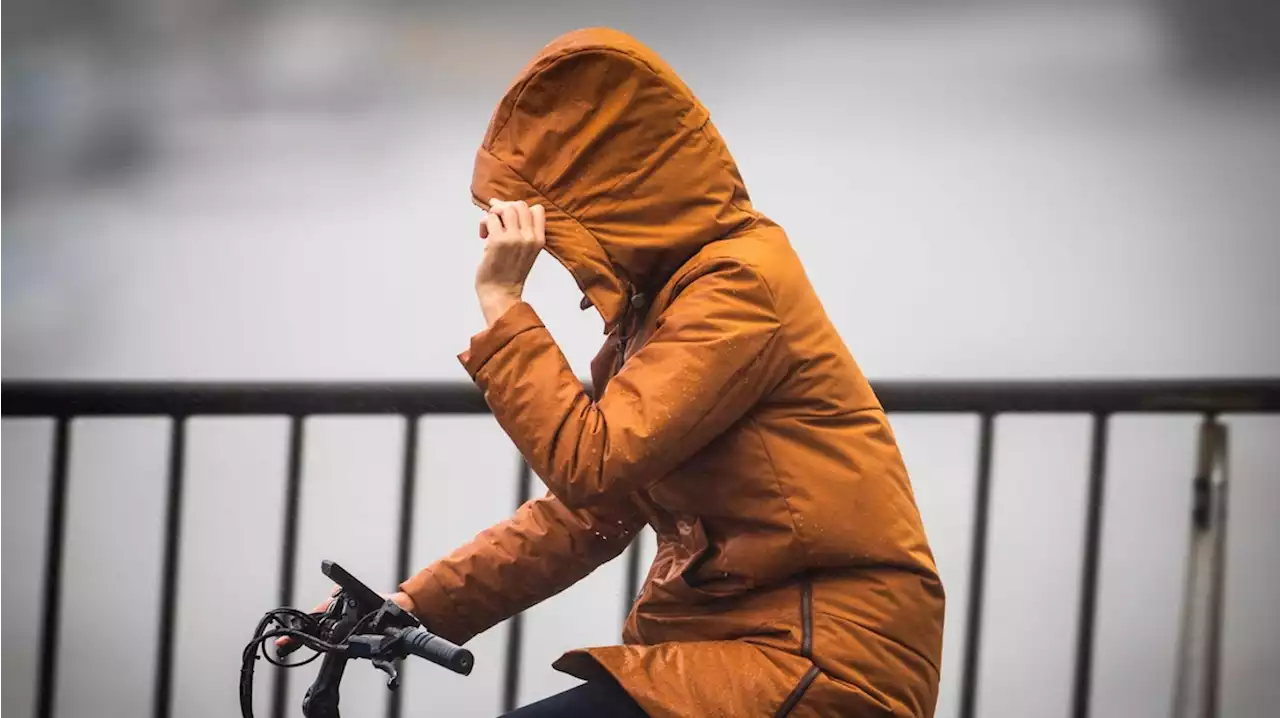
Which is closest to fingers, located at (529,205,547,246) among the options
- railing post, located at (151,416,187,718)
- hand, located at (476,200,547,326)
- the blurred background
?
hand, located at (476,200,547,326)

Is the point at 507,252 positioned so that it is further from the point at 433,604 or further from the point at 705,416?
the point at 433,604

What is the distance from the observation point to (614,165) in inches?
67.3

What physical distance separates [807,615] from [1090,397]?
4.42ft

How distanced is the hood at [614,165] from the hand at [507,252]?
0.04 m

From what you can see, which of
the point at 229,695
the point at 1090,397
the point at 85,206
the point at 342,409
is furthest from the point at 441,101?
the point at 1090,397

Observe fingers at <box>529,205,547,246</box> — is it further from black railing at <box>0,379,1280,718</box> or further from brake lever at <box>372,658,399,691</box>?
black railing at <box>0,379,1280,718</box>

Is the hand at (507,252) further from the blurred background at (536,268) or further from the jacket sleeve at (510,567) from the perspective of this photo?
A: the blurred background at (536,268)

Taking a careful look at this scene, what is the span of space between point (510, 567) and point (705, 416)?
1.76 feet

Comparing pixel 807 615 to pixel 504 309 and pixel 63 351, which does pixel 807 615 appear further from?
pixel 63 351

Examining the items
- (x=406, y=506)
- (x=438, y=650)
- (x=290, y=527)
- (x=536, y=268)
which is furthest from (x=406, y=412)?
(x=536, y=268)

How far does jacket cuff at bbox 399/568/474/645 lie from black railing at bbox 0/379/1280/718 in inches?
27.0

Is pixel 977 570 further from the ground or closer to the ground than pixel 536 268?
closer to the ground

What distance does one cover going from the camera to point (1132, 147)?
15.9 feet

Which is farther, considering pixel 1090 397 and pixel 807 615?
pixel 1090 397
